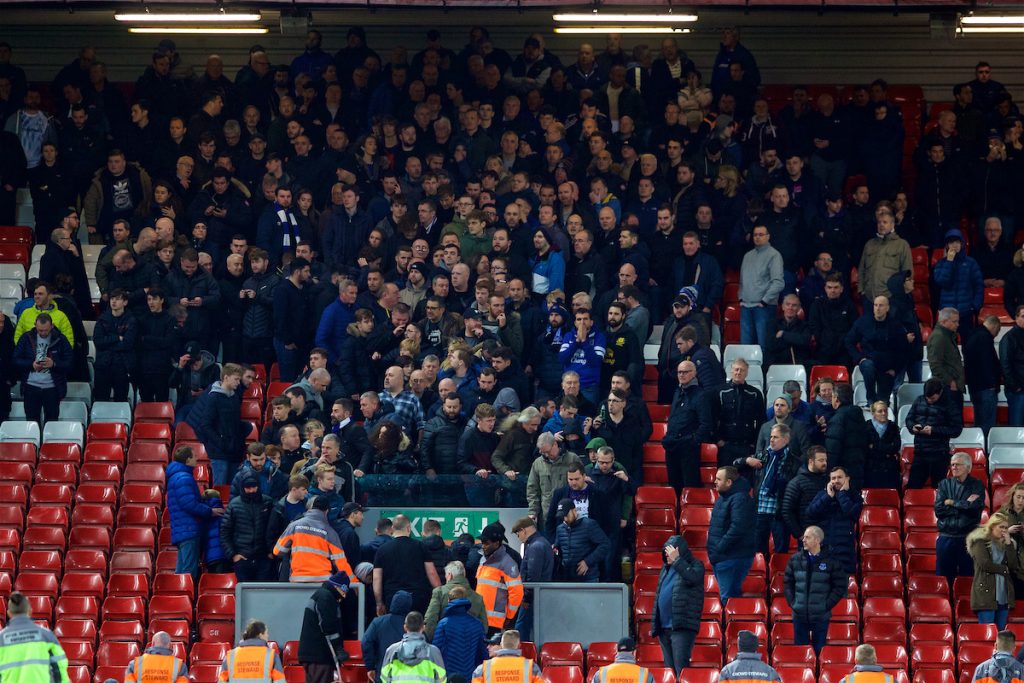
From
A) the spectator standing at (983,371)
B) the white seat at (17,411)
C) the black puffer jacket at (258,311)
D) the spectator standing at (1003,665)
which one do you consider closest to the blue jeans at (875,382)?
the spectator standing at (983,371)

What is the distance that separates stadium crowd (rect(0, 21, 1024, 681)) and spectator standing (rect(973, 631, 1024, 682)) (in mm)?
1811

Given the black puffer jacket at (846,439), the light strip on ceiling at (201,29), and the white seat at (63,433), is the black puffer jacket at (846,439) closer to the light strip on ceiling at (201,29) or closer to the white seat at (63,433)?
the white seat at (63,433)

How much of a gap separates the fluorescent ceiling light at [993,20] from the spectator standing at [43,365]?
34.2 feet

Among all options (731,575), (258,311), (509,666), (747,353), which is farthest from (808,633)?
(258,311)

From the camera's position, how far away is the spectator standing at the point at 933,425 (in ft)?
63.8

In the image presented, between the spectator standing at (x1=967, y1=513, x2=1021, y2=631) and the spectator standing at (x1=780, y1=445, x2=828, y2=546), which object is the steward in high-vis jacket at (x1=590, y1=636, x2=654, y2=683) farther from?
the spectator standing at (x1=967, y1=513, x2=1021, y2=631)

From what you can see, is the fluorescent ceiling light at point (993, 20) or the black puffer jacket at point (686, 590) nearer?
the black puffer jacket at point (686, 590)

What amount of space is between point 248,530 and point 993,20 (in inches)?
400

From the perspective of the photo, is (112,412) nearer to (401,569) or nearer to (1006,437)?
(401,569)

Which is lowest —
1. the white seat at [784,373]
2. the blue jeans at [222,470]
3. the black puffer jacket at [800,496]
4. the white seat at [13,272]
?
the black puffer jacket at [800,496]

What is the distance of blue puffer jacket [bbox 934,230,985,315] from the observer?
71.9ft

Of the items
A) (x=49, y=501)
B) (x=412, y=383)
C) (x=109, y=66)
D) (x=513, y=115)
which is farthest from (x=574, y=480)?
(x=109, y=66)

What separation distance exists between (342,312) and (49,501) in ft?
11.7

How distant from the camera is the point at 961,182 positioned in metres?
23.8
